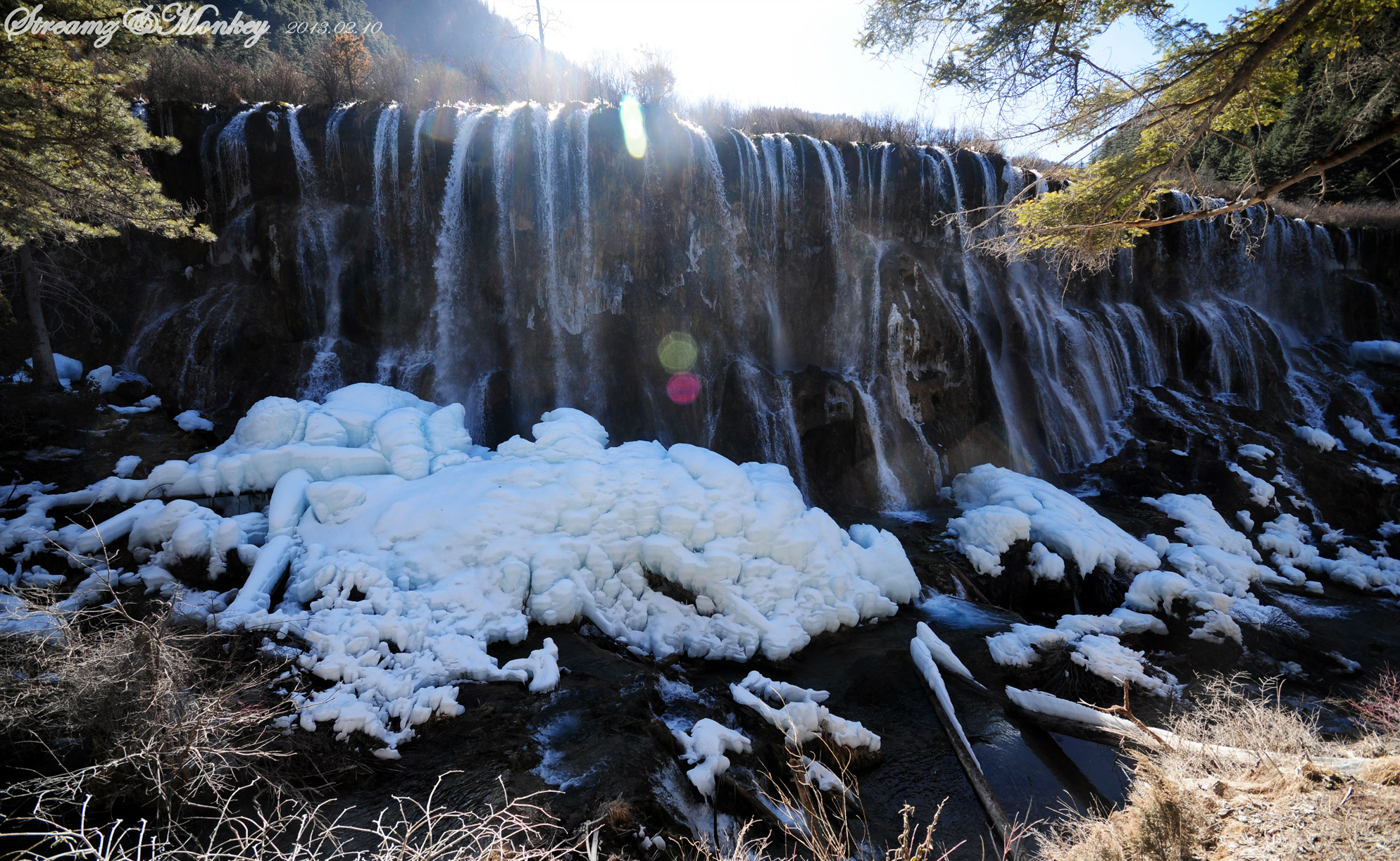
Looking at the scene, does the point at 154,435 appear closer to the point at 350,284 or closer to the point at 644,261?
the point at 350,284

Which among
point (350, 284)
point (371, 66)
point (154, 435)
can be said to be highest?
point (371, 66)

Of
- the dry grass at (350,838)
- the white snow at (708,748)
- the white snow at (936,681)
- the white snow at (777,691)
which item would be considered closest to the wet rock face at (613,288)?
the white snow at (936,681)

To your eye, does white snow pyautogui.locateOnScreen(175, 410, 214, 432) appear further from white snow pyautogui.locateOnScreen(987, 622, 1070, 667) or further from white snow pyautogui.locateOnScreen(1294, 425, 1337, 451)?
white snow pyautogui.locateOnScreen(1294, 425, 1337, 451)

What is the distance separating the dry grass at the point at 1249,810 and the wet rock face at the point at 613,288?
7.81m

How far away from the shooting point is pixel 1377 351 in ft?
60.2

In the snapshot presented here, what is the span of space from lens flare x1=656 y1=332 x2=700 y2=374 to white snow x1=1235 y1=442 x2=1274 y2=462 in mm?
11978

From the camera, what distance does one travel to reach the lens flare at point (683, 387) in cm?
1270

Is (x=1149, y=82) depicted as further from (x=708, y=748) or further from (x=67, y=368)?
(x=67, y=368)

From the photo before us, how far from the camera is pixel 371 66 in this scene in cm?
2014

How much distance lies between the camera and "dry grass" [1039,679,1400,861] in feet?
9.59

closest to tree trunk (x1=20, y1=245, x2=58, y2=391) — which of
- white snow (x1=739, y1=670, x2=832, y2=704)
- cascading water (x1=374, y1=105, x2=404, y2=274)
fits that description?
cascading water (x1=374, y1=105, x2=404, y2=274)

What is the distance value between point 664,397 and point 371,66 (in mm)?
16930

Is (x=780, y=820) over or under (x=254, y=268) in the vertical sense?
under

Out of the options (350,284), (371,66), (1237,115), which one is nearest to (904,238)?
(1237,115)
